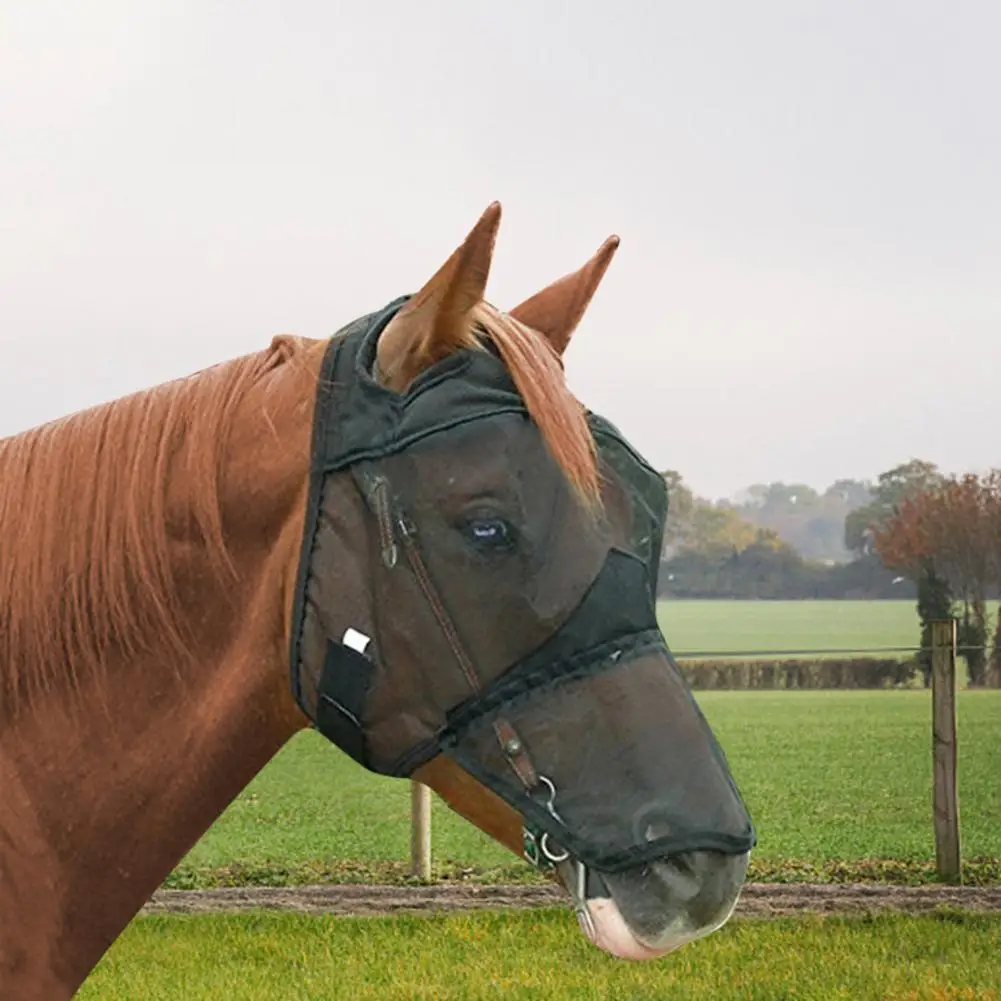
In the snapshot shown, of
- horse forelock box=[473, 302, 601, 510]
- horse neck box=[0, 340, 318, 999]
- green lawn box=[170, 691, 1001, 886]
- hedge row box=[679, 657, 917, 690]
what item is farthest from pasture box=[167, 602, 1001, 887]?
horse forelock box=[473, 302, 601, 510]

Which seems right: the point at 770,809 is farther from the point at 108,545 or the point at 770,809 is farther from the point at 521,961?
the point at 108,545

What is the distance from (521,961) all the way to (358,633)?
3977mm

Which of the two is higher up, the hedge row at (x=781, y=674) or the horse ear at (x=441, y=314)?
the horse ear at (x=441, y=314)

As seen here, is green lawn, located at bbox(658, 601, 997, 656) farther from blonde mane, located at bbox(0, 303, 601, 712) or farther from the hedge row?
blonde mane, located at bbox(0, 303, 601, 712)

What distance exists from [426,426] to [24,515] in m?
0.61

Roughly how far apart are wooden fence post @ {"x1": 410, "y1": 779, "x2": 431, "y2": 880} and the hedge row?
5204 mm

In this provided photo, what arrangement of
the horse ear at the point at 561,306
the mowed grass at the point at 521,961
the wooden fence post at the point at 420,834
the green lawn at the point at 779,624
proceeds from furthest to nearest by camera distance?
the green lawn at the point at 779,624 < the wooden fence post at the point at 420,834 < the mowed grass at the point at 521,961 < the horse ear at the point at 561,306

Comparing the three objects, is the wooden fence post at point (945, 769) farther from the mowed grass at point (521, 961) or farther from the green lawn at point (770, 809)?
the mowed grass at point (521, 961)

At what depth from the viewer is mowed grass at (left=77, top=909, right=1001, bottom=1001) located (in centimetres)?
458

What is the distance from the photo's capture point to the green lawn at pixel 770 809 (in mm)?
6973

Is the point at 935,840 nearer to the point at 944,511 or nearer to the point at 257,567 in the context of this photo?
the point at 257,567

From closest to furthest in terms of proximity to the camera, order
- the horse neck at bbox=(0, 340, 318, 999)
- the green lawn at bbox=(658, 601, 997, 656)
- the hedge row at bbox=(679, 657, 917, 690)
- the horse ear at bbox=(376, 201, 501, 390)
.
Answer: the horse ear at bbox=(376, 201, 501, 390)
the horse neck at bbox=(0, 340, 318, 999)
the hedge row at bbox=(679, 657, 917, 690)
the green lawn at bbox=(658, 601, 997, 656)

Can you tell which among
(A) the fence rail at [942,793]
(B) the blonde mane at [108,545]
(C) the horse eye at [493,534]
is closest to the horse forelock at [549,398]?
(B) the blonde mane at [108,545]

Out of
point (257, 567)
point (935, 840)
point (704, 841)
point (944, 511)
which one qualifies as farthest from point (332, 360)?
point (944, 511)
